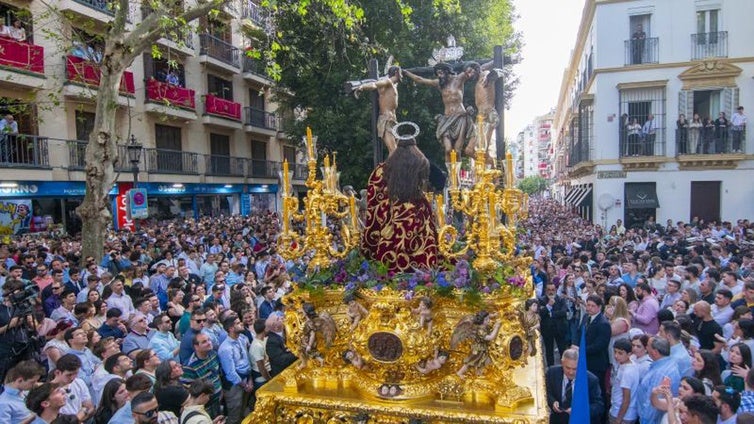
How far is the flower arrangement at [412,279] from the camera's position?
4906 millimetres

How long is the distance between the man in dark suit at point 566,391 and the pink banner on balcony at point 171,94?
20.9 meters

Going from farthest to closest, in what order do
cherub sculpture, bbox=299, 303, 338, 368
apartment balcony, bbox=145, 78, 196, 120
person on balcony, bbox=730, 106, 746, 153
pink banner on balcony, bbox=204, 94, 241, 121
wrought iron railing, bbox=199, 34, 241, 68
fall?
pink banner on balcony, bbox=204, 94, 241, 121 < wrought iron railing, bbox=199, 34, 241, 68 < apartment balcony, bbox=145, 78, 196, 120 < person on balcony, bbox=730, 106, 746, 153 < cherub sculpture, bbox=299, 303, 338, 368

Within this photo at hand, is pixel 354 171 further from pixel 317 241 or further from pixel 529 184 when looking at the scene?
pixel 529 184

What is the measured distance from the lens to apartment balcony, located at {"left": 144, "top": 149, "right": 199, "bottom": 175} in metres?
23.8

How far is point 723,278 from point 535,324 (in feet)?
14.2

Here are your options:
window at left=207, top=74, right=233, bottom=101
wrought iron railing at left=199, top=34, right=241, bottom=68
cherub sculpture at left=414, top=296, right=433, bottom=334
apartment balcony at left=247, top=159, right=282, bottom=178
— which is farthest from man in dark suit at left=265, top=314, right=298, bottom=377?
apartment balcony at left=247, top=159, right=282, bottom=178

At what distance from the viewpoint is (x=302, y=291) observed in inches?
213

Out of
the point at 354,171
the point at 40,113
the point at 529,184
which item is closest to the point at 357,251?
the point at 354,171

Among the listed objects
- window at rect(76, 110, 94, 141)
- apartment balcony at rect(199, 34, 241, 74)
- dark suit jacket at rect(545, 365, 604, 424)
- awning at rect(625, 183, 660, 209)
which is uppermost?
apartment balcony at rect(199, 34, 241, 74)

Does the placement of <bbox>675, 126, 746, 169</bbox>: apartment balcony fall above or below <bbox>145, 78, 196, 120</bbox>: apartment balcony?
below

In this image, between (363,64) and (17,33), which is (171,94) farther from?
(363,64)

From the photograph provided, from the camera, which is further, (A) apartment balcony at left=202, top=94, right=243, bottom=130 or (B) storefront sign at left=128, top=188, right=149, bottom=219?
(A) apartment balcony at left=202, top=94, right=243, bottom=130

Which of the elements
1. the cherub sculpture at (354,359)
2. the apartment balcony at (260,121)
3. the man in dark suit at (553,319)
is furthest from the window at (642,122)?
the cherub sculpture at (354,359)

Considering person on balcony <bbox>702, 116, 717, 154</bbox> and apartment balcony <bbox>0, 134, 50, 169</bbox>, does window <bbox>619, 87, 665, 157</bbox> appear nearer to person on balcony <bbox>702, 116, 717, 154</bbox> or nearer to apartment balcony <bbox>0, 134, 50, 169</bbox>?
person on balcony <bbox>702, 116, 717, 154</bbox>
